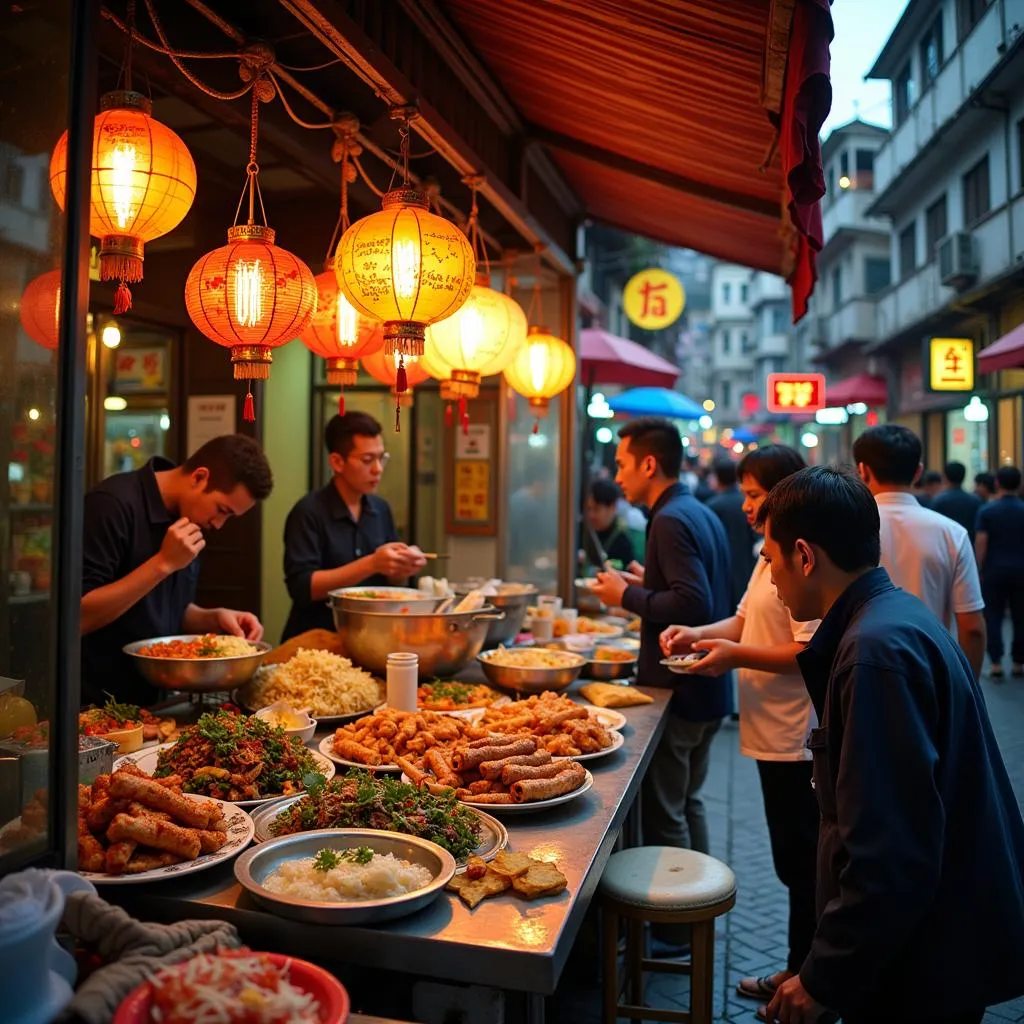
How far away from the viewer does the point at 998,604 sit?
10750 millimetres

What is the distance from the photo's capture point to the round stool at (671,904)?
126 inches

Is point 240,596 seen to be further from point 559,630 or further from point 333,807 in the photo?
point 333,807

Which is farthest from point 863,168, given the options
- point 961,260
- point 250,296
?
point 250,296

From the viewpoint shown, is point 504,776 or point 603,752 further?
point 603,752

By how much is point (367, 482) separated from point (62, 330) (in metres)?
3.35

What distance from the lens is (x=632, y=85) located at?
479 cm

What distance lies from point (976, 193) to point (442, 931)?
68.4 feet

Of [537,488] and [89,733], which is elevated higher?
[537,488]

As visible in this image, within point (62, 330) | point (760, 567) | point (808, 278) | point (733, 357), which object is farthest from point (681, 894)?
point (733, 357)

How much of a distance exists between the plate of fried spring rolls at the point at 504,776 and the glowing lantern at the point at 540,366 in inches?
135

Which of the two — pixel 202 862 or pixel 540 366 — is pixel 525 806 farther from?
pixel 540 366

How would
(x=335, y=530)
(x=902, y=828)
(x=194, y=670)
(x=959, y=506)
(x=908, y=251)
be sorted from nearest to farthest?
(x=902, y=828) < (x=194, y=670) < (x=335, y=530) < (x=959, y=506) < (x=908, y=251)

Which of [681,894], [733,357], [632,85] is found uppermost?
[733,357]

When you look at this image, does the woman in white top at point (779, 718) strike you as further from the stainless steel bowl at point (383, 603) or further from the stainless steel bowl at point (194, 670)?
the stainless steel bowl at point (194, 670)
